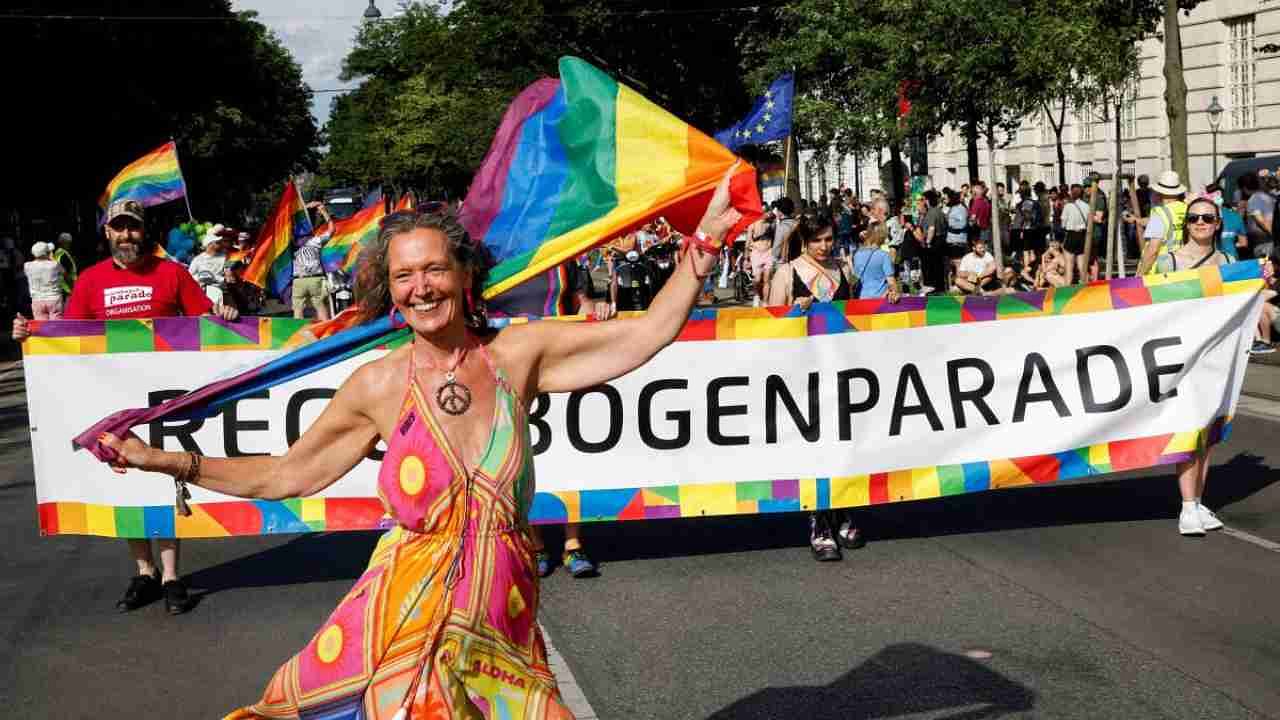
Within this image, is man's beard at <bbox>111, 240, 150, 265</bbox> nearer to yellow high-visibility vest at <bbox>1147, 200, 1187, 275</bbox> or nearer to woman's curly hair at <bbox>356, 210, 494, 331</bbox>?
woman's curly hair at <bbox>356, 210, 494, 331</bbox>

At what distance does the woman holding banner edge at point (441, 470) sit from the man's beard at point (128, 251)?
459cm

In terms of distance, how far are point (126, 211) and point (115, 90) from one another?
37.6m

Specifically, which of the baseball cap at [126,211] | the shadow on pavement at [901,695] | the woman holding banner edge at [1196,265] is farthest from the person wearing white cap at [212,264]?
the shadow on pavement at [901,695]

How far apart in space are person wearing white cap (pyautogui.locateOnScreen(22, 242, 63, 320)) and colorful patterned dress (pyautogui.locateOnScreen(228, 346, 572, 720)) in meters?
19.6

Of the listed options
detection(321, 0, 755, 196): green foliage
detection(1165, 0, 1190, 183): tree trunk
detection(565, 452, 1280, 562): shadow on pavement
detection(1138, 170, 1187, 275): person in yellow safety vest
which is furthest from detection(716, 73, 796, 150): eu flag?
detection(565, 452, 1280, 562): shadow on pavement

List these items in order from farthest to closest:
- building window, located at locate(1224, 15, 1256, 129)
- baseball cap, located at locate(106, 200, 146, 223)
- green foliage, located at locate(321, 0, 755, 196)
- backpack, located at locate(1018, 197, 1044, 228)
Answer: green foliage, located at locate(321, 0, 755, 196) < building window, located at locate(1224, 15, 1256, 129) < backpack, located at locate(1018, 197, 1044, 228) < baseball cap, located at locate(106, 200, 146, 223)

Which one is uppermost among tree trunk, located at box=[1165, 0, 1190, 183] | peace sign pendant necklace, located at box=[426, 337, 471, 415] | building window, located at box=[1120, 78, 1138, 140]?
building window, located at box=[1120, 78, 1138, 140]

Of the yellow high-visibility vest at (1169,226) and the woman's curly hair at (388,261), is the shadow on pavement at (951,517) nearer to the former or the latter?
the yellow high-visibility vest at (1169,226)

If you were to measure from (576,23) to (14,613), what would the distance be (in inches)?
1710

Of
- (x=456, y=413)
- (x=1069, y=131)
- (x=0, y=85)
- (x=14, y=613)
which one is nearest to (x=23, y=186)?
(x=0, y=85)

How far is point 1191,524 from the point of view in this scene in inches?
341

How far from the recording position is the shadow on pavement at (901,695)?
19.1 ft

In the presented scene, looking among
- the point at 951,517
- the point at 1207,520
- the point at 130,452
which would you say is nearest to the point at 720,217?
the point at 130,452

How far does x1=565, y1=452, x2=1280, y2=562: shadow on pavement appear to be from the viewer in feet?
29.8
